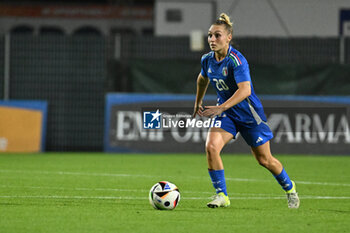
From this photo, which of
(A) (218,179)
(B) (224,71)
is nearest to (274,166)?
(A) (218,179)

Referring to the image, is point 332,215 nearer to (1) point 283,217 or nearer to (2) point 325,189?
(1) point 283,217

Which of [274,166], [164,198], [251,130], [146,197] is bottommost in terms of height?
[146,197]

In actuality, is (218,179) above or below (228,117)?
below

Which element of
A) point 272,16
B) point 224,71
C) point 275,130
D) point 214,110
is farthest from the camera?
point 272,16

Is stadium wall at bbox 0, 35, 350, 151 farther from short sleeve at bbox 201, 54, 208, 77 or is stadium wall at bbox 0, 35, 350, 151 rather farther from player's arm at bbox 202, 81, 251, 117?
player's arm at bbox 202, 81, 251, 117

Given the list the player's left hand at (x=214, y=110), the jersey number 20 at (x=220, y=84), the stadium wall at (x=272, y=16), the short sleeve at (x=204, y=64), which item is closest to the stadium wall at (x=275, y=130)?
the stadium wall at (x=272, y=16)

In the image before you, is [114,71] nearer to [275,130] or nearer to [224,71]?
[275,130]

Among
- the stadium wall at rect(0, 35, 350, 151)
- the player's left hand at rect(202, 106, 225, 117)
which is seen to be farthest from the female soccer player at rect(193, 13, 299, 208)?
the stadium wall at rect(0, 35, 350, 151)

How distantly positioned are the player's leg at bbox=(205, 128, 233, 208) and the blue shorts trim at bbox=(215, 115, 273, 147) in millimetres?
75

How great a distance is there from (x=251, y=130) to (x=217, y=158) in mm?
495

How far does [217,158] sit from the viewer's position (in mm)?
8977

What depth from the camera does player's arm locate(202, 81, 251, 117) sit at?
862cm

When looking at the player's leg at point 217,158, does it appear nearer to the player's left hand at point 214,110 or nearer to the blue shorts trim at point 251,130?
the blue shorts trim at point 251,130

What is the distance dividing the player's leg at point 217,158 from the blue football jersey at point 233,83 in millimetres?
259
